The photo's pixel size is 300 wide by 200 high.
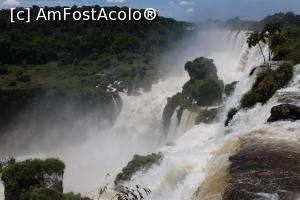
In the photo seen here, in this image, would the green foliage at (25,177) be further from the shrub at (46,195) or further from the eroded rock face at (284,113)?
the eroded rock face at (284,113)

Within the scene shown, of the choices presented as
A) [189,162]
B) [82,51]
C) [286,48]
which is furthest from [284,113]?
[82,51]

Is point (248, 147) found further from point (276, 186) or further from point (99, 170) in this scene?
point (99, 170)

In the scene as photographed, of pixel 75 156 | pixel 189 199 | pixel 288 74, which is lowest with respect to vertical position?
pixel 75 156

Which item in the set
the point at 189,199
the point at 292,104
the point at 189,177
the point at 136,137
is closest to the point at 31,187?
the point at 189,177

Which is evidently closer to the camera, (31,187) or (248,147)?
(248,147)

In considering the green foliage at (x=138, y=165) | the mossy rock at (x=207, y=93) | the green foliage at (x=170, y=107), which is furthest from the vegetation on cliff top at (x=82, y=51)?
the green foliage at (x=138, y=165)

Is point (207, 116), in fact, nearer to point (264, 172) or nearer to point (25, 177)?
point (25, 177)

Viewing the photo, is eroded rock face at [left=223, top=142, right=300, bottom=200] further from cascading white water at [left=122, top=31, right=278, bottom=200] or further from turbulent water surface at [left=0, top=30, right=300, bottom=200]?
cascading white water at [left=122, top=31, right=278, bottom=200]
